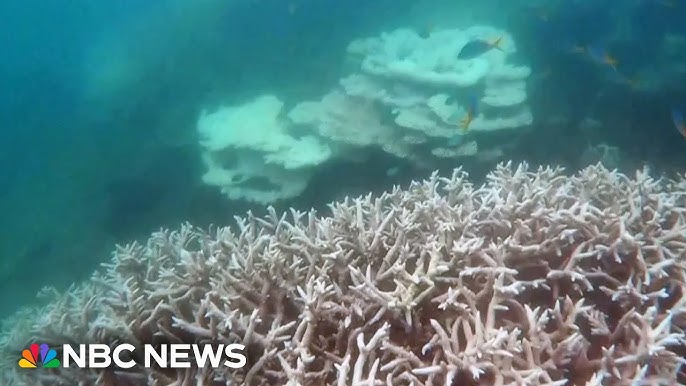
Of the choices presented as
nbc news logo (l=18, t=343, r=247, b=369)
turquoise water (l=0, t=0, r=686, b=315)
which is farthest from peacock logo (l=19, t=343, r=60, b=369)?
turquoise water (l=0, t=0, r=686, b=315)

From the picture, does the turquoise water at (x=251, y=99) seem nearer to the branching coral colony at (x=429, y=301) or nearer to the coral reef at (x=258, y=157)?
the coral reef at (x=258, y=157)

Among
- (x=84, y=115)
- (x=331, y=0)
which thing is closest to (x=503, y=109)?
(x=331, y=0)

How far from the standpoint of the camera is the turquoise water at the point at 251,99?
7395mm

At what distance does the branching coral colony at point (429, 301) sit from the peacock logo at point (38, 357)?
0.07 metres

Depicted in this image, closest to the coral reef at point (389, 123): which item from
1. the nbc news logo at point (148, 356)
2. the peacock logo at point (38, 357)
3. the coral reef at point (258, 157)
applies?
the coral reef at point (258, 157)

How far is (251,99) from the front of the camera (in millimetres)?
11672

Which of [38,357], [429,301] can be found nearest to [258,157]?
[38,357]

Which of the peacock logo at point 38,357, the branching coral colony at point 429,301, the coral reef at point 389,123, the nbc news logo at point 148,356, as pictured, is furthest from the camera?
the coral reef at point 389,123

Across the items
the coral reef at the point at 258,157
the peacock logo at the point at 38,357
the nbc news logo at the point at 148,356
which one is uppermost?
the coral reef at the point at 258,157

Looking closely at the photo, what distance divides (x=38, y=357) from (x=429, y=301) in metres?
2.29

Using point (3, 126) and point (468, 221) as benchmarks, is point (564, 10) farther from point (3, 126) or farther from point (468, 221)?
point (3, 126)

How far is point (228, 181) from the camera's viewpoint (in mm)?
7953

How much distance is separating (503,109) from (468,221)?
4.71 metres

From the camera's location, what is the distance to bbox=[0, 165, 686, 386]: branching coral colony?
91.9 inches
